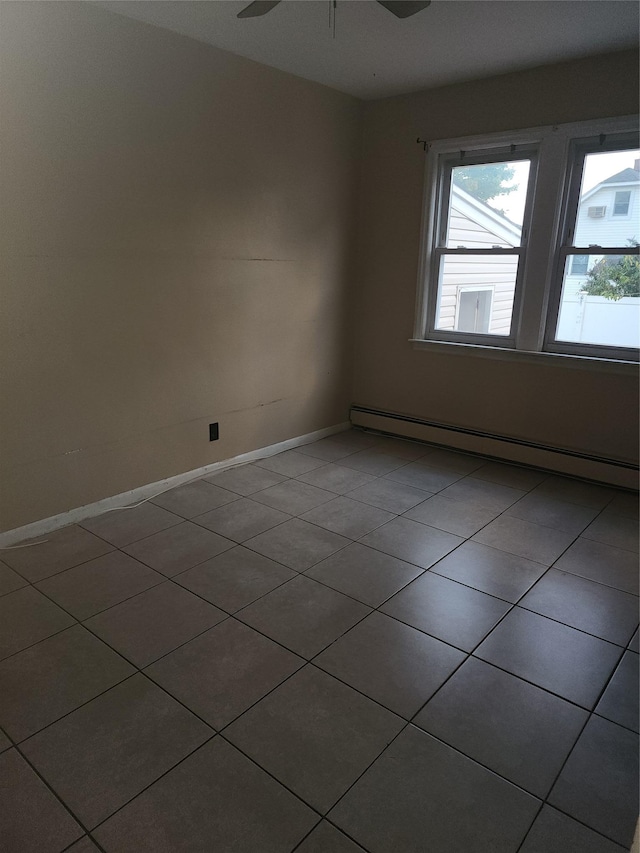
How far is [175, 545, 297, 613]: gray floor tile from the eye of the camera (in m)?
2.34

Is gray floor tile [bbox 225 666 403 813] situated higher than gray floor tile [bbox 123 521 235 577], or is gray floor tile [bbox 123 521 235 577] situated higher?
gray floor tile [bbox 123 521 235 577]

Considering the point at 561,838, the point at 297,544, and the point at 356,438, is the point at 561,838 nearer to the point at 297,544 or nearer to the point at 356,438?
the point at 297,544

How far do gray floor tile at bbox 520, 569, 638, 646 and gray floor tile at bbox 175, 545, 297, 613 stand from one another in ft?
3.52

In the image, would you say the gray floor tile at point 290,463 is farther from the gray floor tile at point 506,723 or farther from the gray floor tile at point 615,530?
the gray floor tile at point 506,723

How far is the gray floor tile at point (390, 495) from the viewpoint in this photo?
3.29 meters

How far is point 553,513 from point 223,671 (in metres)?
2.13

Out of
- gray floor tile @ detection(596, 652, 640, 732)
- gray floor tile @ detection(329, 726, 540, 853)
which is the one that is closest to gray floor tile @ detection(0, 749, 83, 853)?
gray floor tile @ detection(329, 726, 540, 853)

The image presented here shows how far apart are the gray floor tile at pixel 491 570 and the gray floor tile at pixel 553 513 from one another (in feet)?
1.60

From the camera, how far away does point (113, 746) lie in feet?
5.32

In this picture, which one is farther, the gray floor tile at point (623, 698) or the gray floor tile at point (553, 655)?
the gray floor tile at point (553, 655)

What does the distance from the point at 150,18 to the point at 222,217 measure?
3.30 ft

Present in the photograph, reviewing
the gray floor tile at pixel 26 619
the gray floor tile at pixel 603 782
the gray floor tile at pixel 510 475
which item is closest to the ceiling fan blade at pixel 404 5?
the gray floor tile at pixel 603 782

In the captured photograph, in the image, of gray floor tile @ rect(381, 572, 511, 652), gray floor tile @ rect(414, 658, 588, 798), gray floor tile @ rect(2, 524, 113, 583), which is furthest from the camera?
gray floor tile @ rect(2, 524, 113, 583)

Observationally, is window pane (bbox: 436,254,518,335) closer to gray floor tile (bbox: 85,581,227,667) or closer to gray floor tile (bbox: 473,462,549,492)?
gray floor tile (bbox: 473,462,549,492)
